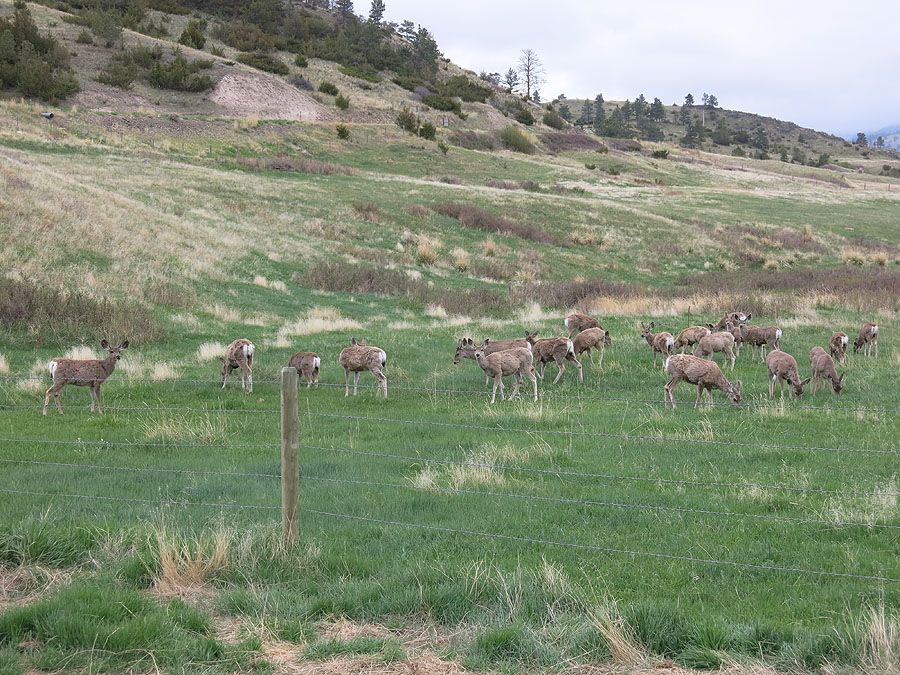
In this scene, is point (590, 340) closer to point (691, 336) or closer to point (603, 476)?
point (691, 336)

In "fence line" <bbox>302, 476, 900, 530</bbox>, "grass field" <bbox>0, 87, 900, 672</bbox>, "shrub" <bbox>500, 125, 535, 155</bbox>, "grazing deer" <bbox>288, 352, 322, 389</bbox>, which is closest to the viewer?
"grass field" <bbox>0, 87, 900, 672</bbox>

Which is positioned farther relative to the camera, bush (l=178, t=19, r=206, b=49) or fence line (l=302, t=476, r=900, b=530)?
bush (l=178, t=19, r=206, b=49)

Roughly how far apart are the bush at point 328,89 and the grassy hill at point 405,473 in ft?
148

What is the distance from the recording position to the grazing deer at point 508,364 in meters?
16.0

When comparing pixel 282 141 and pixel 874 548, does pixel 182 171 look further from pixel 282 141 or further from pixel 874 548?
pixel 874 548

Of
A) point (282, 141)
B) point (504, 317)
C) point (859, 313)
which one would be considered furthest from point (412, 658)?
point (282, 141)

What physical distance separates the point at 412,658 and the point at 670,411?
9372 mm

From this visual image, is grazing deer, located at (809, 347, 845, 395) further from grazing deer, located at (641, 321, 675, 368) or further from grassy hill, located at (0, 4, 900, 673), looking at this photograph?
grazing deer, located at (641, 321, 675, 368)

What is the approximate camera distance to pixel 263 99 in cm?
7138

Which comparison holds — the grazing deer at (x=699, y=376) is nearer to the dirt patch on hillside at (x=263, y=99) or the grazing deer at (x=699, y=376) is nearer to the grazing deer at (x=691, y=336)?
the grazing deer at (x=691, y=336)

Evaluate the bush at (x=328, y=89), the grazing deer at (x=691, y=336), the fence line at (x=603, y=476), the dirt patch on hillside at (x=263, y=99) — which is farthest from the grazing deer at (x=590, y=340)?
the bush at (x=328, y=89)

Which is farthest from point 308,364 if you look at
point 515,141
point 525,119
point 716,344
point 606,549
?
point 525,119

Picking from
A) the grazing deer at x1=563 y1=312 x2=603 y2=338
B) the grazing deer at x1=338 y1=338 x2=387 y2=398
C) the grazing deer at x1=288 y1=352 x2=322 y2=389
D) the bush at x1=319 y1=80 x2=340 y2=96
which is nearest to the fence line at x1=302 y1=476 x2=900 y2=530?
the grazing deer at x1=338 y1=338 x2=387 y2=398

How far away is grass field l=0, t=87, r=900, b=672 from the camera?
228 inches
